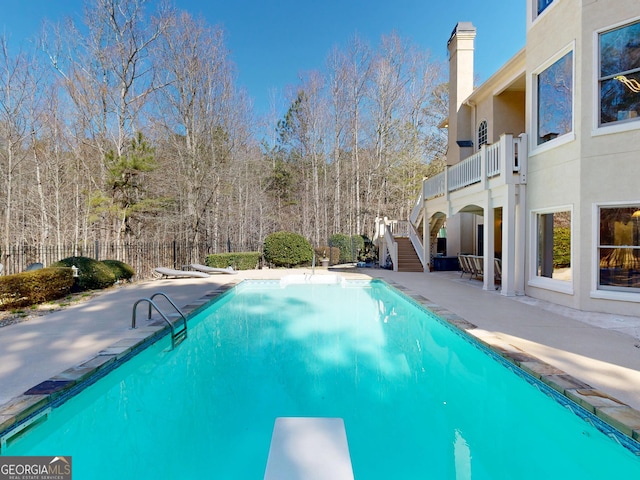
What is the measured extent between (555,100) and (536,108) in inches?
20.5

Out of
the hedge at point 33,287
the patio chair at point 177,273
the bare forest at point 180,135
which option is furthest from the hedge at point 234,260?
the hedge at point 33,287

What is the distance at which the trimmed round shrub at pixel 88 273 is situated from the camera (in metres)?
9.43

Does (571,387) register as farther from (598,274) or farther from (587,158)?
(587,158)

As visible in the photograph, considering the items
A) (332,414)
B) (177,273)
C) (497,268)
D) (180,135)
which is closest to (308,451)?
(332,414)

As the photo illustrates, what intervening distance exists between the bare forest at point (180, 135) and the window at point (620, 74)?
48.1ft

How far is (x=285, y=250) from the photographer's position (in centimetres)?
1748

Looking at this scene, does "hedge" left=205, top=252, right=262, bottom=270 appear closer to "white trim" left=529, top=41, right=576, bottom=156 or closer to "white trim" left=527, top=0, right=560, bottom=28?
"white trim" left=529, top=41, right=576, bottom=156

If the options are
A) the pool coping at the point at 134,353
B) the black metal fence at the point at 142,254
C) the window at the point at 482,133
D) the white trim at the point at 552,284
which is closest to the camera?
the pool coping at the point at 134,353

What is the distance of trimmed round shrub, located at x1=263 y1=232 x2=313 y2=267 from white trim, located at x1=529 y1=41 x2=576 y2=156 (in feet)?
37.6

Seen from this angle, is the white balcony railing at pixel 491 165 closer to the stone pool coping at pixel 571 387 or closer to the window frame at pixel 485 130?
the window frame at pixel 485 130

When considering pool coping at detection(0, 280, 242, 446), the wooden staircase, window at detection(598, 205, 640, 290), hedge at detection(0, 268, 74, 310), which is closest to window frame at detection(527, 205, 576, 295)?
window at detection(598, 205, 640, 290)

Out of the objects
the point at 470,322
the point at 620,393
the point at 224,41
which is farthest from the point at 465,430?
the point at 224,41

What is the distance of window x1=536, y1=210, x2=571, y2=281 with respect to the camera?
7.56 metres

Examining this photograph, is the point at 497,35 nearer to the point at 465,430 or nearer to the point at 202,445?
the point at 465,430
